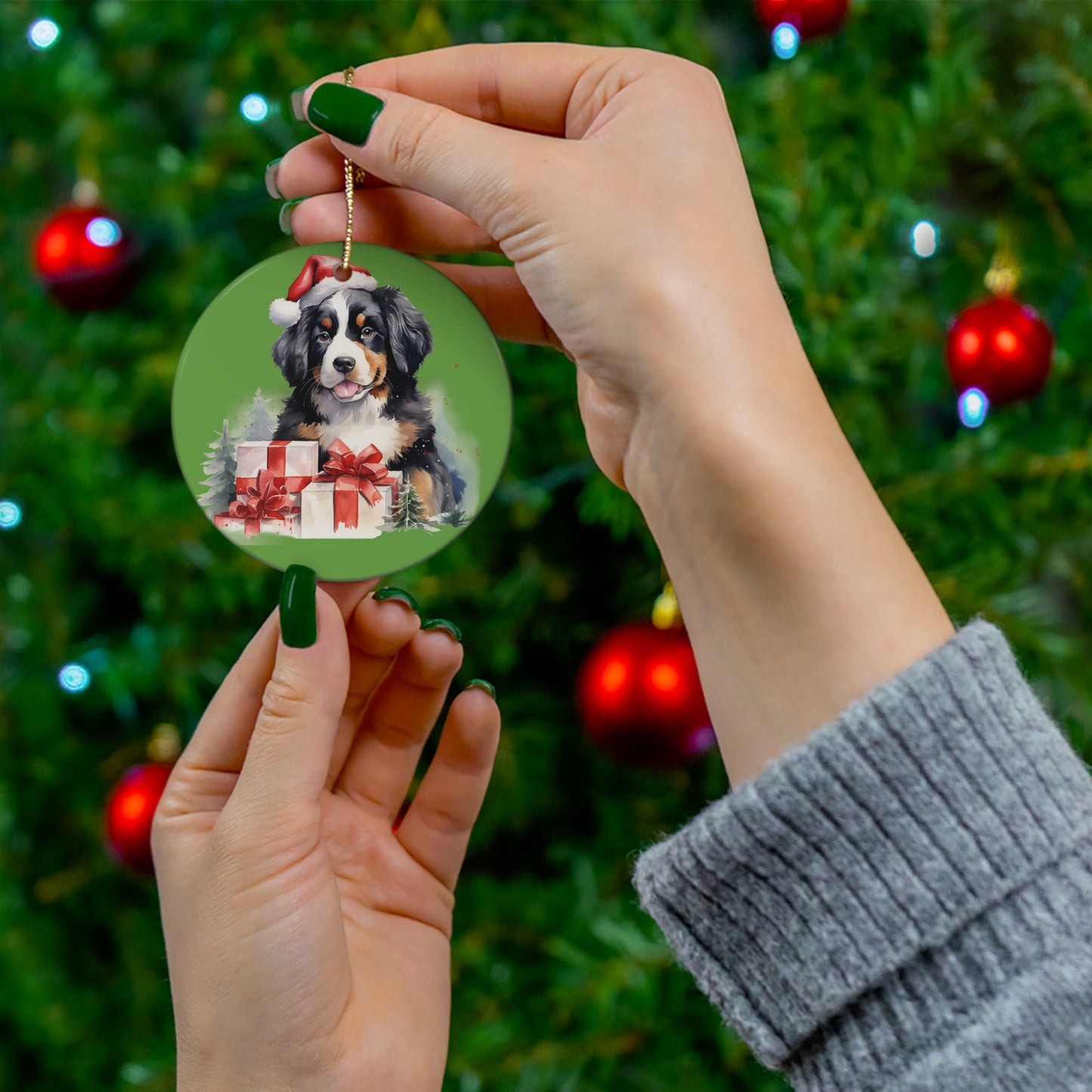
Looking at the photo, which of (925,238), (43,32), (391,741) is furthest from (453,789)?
(43,32)

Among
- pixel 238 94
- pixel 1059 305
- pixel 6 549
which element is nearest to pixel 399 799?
pixel 6 549

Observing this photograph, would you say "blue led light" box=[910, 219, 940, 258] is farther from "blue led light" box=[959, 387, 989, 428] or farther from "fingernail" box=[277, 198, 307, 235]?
"fingernail" box=[277, 198, 307, 235]

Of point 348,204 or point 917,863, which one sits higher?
point 348,204

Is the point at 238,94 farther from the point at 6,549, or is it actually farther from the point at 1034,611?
the point at 1034,611

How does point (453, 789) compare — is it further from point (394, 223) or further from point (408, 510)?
point (394, 223)

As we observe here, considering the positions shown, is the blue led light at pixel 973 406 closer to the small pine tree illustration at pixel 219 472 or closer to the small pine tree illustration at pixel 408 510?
the small pine tree illustration at pixel 408 510

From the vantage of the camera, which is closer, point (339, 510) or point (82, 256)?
point (339, 510)

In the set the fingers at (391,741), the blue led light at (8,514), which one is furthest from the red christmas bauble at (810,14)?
the blue led light at (8,514)
